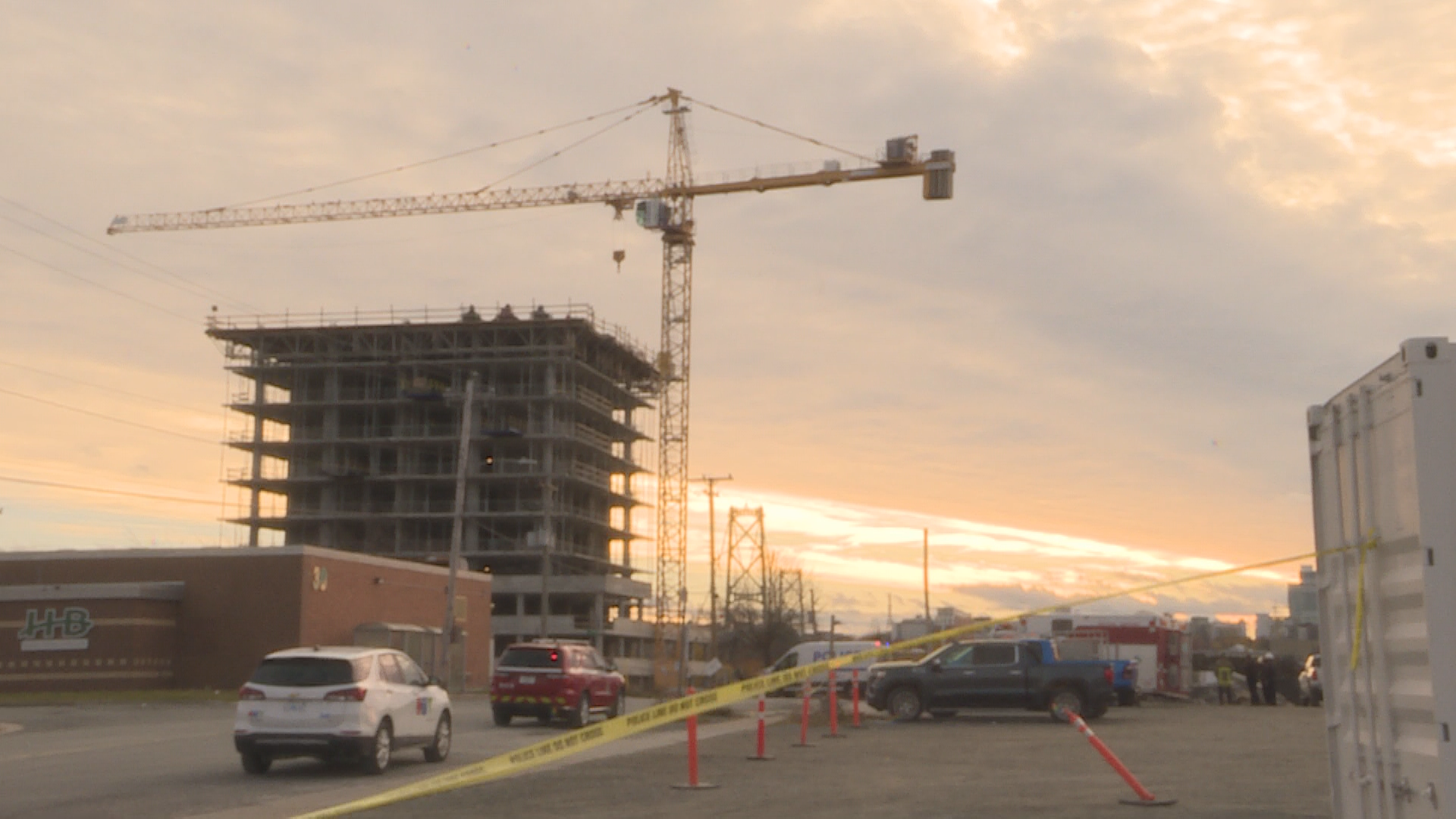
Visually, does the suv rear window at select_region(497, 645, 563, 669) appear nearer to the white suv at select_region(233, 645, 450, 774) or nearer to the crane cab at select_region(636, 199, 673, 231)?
the white suv at select_region(233, 645, 450, 774)

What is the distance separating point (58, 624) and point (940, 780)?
43.2m

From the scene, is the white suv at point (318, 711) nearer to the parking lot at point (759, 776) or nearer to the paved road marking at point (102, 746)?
the parking lot at point (759, 776)

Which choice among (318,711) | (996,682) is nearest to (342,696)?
(318,711)

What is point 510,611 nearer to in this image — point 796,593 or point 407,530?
point 407,530

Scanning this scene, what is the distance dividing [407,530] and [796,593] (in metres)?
30.6

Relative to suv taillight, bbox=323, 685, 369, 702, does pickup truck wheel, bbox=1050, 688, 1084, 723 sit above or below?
below

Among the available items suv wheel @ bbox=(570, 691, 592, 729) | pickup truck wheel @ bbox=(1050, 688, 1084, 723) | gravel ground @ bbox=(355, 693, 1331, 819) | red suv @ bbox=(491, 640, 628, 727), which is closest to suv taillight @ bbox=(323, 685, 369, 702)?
gravel ground @ bbox=(355, 693, 1331, 819)

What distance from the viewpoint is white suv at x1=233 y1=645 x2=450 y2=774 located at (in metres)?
18.7

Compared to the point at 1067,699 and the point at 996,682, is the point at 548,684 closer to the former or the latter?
the point at 996,682

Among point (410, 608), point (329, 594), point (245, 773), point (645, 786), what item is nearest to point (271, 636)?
point (329, 594)

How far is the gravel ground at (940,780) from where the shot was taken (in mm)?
14672

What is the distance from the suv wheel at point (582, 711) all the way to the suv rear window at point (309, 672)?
11.4m

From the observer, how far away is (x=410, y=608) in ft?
207

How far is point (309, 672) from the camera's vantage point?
19062mm
